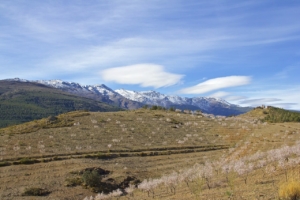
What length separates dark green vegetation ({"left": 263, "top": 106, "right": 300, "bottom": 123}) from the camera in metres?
67.2

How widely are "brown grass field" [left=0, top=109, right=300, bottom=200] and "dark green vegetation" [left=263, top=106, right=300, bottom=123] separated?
19737 millimetres

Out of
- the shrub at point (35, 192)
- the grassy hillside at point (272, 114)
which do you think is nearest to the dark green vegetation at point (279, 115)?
the grassy hillside at point (272, 114)

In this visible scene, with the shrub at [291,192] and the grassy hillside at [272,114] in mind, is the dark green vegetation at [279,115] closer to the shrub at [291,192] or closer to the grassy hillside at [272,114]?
the grassy hillside at [272,114]

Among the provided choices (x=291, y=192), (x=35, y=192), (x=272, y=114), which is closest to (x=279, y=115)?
(x=272, y=114)

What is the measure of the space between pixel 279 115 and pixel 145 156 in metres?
52.4

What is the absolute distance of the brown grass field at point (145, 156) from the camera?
15.8 meters

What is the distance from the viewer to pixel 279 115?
74.5 metres

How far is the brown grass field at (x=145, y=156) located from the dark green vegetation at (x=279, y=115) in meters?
19.7

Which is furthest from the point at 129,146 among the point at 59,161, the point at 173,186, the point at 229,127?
the point at 229,127

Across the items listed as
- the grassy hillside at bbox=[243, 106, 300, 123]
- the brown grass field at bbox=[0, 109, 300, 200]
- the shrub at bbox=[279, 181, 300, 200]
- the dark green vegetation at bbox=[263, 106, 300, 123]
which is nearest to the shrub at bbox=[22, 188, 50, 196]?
the brown grass field at bbox=[0, 109, 300, 200]

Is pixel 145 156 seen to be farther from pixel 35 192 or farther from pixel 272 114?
pixel 272 114

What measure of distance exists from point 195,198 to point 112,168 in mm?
16569

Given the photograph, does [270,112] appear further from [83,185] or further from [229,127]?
[83,185]

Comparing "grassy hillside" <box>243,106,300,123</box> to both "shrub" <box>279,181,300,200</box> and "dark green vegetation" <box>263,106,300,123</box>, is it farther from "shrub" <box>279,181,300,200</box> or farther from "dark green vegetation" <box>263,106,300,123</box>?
"shrub" <box>279,181,300,200</box>
